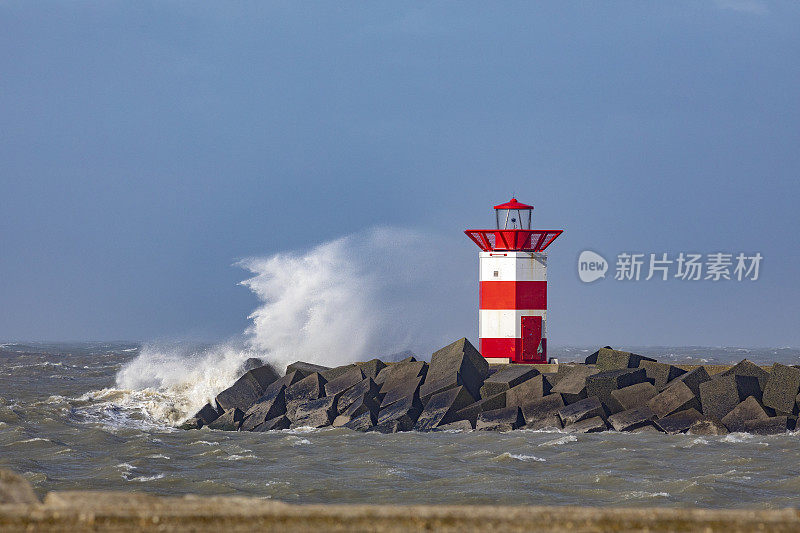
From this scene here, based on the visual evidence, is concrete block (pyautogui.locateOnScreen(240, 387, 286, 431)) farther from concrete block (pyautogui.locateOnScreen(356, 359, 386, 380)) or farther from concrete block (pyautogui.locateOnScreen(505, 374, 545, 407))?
concrete block (pyautogui.locateOnScreen(505, 374, 545, 407))

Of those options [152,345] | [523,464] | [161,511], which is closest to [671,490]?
[523,464]

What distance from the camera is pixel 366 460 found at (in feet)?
33.0

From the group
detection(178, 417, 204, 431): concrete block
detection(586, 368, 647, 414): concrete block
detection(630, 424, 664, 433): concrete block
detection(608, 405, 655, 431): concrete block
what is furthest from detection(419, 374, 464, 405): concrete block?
detection(178, 417, 204, 431): concrete block

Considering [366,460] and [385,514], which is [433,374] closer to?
[366,460]

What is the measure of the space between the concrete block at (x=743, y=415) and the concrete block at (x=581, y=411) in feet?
5.34

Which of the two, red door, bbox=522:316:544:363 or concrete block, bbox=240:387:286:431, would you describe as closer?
concrete block, bbox=240:387:286:431

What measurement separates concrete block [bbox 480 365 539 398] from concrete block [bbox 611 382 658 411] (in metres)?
1.26

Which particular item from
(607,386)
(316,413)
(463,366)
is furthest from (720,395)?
(316,413)

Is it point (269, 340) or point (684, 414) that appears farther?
point (269, 340)

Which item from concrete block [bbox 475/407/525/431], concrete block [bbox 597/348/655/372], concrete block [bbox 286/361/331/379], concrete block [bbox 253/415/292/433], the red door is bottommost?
concrete block [bbox 253/415/292/433]

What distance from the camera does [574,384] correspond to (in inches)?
492

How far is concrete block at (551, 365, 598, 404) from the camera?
487 inches

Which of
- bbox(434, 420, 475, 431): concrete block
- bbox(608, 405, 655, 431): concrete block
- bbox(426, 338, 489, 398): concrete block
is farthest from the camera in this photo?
bbox(426, 338, 489, 398): concrete block

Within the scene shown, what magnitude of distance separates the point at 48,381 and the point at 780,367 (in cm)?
1891
